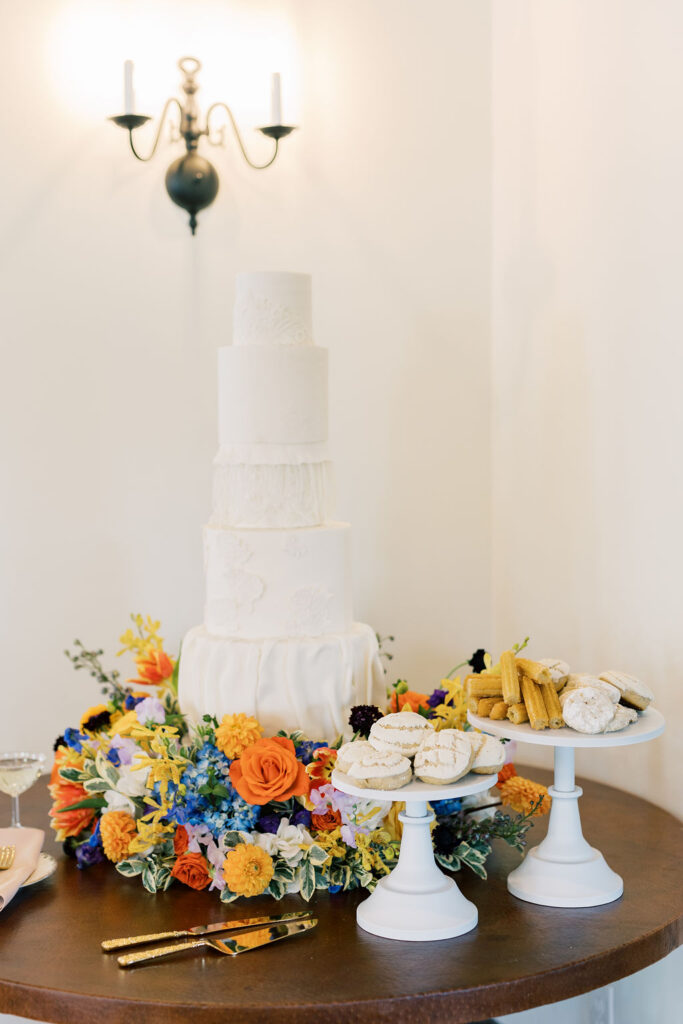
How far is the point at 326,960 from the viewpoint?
1.32m

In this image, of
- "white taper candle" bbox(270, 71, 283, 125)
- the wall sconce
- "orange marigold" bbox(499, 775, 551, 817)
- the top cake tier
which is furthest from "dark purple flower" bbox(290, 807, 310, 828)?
"white taper candle" bbox(270, 71, 283, 125)

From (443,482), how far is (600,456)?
0.49 meters

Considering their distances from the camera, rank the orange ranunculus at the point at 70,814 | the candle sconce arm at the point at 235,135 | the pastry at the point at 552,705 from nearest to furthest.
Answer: the pastry at the point at 552,705, the orange ranunculus at the point at 70,814, the candle sconce arm at the point at 235,135

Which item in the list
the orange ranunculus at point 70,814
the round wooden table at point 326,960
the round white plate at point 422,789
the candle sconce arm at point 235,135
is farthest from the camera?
the candle sconce arm at point 235,135

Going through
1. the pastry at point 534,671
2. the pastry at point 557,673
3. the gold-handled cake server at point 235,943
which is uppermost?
the pastry at point 534,671

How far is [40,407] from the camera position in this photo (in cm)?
223

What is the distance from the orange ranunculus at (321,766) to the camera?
5.28ft

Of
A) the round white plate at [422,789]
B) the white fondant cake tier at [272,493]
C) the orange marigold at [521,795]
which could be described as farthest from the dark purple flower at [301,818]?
the white fondant cake tier at [272,493]

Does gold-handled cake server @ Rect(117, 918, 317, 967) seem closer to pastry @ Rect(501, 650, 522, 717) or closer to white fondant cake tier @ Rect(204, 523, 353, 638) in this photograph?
pastry @ Rect(501, 650, 522, 717)

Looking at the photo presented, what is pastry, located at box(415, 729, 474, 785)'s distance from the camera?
138 centimetres

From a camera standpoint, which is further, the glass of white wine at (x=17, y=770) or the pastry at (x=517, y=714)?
the glass of white wine at (x=17, y=770)

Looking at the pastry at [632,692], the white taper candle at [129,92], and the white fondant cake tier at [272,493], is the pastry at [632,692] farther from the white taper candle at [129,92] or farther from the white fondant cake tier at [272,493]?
the white taper candle at [129,92]

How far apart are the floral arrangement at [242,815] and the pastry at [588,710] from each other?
269mm

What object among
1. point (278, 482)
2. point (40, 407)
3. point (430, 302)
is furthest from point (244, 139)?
point (278, 482)
